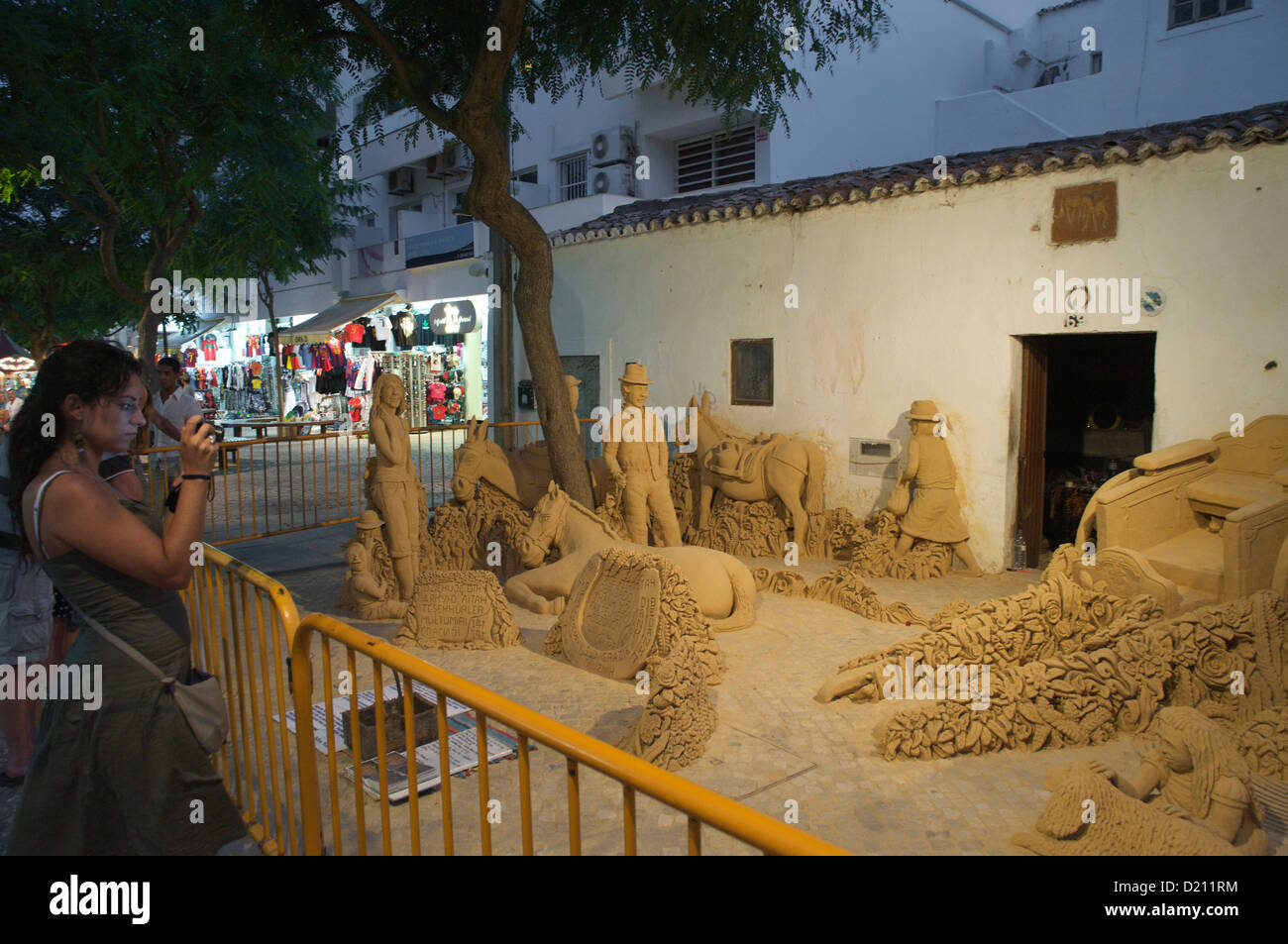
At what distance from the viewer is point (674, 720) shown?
4828 millimetres

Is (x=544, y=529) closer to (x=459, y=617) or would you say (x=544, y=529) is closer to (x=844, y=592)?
(x=459, y=617)

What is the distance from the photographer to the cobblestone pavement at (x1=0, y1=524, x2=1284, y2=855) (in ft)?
13.1

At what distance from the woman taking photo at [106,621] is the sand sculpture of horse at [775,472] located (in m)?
7.66

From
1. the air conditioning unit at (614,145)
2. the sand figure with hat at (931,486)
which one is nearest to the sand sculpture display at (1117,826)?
the sand figure with hat at (931,486)

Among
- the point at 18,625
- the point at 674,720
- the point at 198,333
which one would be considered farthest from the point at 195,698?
the point at 198,333

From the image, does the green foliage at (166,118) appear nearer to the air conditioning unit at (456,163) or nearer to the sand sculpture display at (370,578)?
the sand sculpture display at (370,578)

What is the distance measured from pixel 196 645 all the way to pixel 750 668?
11.8 feet

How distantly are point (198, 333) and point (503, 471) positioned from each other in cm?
2883

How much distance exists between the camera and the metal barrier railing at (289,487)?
9.54m

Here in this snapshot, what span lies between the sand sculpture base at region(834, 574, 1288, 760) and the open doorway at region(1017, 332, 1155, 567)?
441 cm

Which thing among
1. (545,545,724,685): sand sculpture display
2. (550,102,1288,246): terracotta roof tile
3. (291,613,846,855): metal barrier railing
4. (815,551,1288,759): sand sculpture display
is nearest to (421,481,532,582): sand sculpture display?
(545,545,724,685): sand sculpture display

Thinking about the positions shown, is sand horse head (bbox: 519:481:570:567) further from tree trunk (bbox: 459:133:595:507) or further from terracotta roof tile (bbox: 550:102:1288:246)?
terracotta roof tile (bbox: 550:102:1288:246)

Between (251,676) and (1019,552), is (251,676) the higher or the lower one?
the higher one

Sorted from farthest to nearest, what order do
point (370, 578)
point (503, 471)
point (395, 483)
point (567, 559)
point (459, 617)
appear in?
point (503, 471), point (395, 483), point (567, 559), point (370, 578), point (459, 617)
